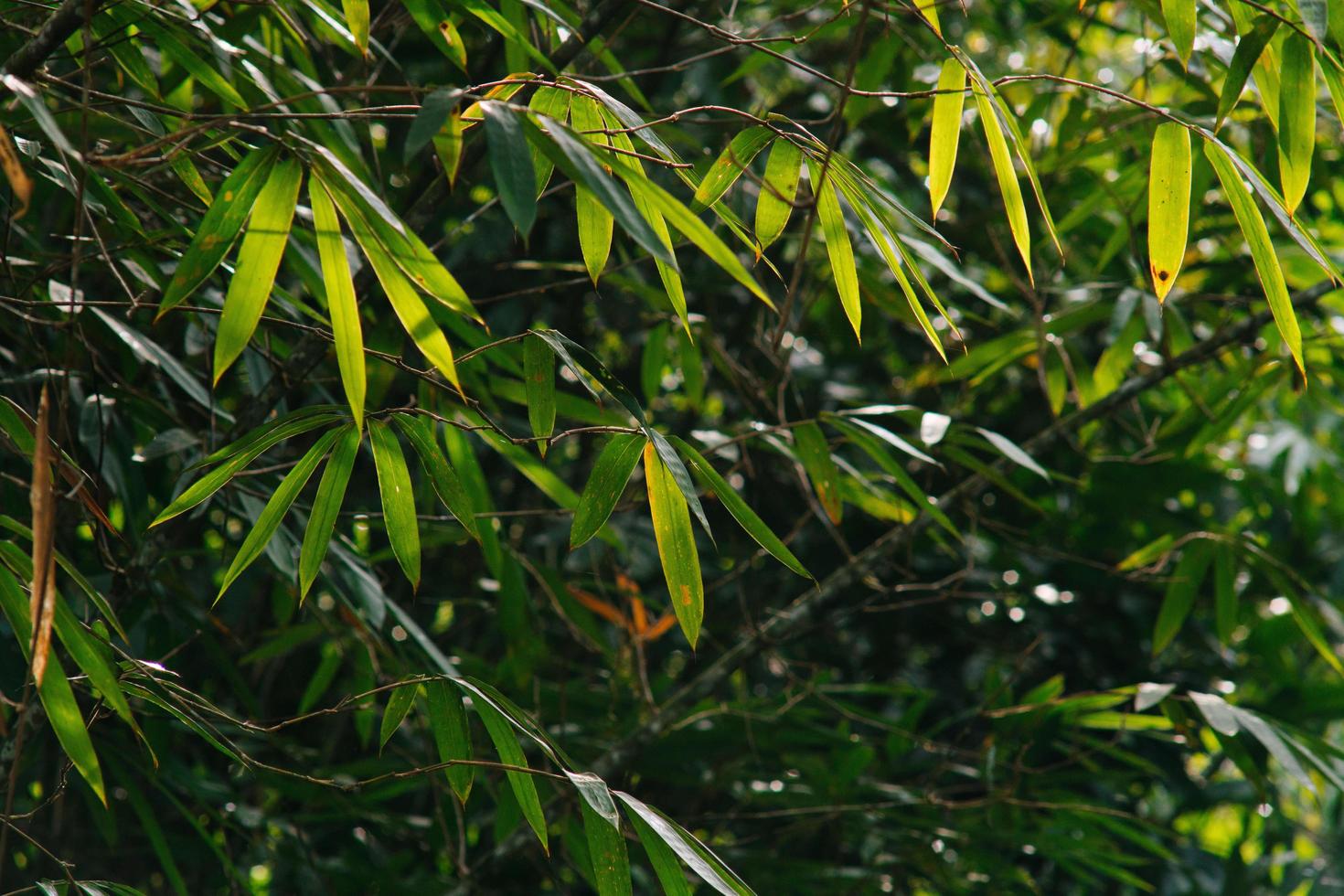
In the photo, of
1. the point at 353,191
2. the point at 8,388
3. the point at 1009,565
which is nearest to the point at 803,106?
the point at 1009,565

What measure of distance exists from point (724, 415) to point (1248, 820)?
3.61ft

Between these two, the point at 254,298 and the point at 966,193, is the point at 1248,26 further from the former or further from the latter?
the point at 966,193

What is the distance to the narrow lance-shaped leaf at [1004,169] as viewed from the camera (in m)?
0.67

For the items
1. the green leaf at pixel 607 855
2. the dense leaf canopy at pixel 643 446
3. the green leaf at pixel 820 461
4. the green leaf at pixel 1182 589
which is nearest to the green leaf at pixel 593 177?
the dense leaf canopy at pixel 643 446

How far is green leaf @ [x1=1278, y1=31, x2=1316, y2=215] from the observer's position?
2.30 ft

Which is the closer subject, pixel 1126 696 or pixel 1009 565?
pixel 1126 696

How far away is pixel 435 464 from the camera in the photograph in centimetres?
69

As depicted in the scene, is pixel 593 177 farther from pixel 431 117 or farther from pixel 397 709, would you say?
pixel 397 709

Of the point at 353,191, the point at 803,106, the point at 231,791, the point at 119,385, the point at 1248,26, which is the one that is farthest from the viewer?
the point at 803,106

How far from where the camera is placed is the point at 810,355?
172 cm

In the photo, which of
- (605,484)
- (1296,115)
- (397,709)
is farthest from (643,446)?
(1296,115)

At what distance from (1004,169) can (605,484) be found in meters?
0.31

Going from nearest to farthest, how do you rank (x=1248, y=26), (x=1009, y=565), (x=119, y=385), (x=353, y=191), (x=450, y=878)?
(x=353, y=191) → (x=1248, y=26) → (x=119, y=385) → (x=450, y=878) → (x=1009, y=565)

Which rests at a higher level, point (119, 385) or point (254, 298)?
point (254, 298)
